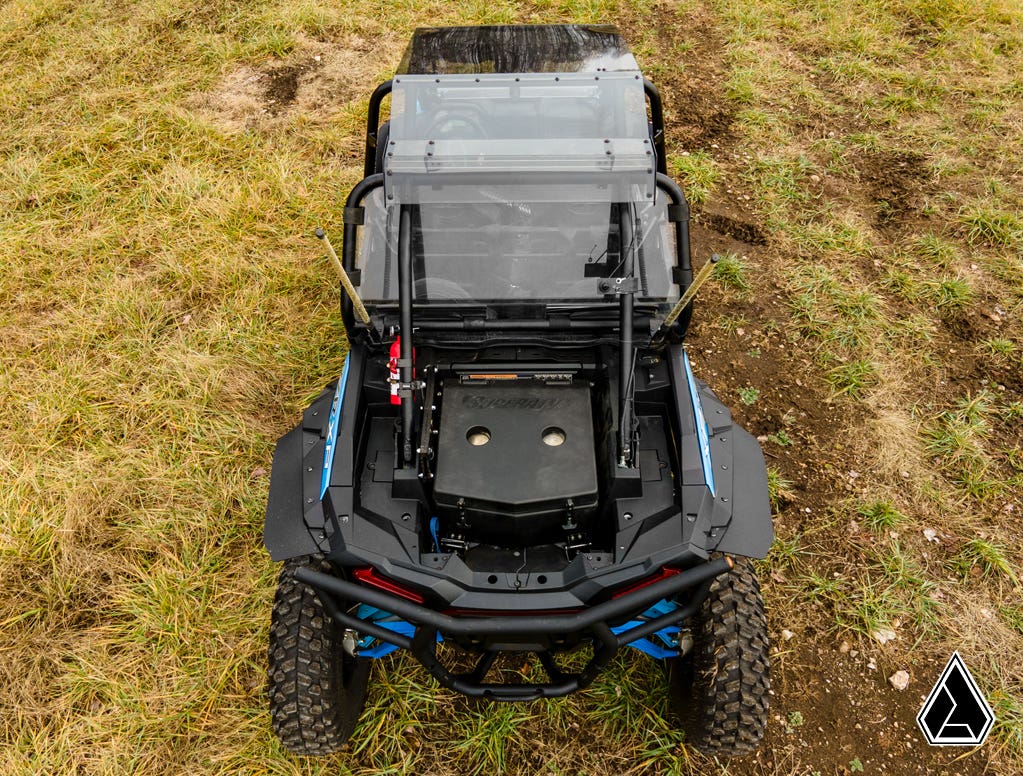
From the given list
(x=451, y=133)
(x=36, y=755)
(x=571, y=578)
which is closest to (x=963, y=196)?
(x=451, y=133)

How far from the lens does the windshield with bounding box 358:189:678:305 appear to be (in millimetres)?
2664

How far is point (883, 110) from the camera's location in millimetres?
5766

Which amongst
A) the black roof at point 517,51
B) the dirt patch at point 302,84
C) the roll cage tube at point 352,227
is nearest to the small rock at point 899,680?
the roll cage tube at point 352,227

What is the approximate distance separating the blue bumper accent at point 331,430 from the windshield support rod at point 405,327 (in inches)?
9.5

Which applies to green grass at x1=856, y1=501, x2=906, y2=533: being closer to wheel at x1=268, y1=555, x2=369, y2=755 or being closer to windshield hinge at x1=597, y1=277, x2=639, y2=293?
windshield hinge at x1=597, y1=277, x2=639, y2=293

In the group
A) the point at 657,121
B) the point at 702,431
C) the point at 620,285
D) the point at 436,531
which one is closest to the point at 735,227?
the point at 657,121

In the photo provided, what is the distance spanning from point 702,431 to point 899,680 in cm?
150

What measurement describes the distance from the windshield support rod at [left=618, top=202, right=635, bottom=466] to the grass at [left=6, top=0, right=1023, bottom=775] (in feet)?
3.46

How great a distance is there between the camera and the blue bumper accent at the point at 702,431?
93.7 inches

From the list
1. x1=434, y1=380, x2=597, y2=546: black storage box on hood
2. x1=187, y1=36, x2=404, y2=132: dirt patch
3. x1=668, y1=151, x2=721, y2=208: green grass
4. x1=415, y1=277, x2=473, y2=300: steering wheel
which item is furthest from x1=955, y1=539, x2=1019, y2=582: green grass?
x1=187, y1=36, x2=404, y2=132: dirt patch

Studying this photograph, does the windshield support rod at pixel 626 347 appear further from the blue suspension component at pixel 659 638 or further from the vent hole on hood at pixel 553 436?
the blue suspension component at pixel 659 638

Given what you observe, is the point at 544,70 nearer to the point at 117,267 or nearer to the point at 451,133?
the point at 451,133

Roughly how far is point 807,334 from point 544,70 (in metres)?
2.34

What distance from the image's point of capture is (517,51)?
3.06 metres
